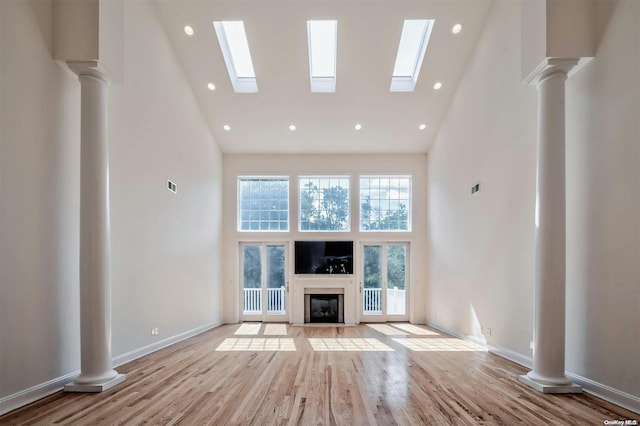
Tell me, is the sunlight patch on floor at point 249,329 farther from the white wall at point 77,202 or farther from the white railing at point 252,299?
the white wall at point 77,202

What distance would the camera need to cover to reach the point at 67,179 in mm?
3818

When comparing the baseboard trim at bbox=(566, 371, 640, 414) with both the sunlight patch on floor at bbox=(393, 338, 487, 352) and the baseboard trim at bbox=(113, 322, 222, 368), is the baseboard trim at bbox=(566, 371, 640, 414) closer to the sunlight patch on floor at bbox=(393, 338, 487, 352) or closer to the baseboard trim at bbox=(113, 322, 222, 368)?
the sunlight patch on floor at bbox=(393, 338, 487, 352)

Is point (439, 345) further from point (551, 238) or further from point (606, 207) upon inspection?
point (606, 207)

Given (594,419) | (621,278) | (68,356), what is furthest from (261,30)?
(594,419)

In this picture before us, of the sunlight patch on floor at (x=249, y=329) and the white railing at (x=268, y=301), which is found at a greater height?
the white railing at (x=268, y=301)

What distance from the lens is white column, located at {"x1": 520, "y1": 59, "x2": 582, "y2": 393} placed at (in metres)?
3.64

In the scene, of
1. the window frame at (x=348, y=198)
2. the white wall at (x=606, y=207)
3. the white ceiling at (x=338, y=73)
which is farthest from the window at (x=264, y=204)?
the white wall at (x=606, y=207)

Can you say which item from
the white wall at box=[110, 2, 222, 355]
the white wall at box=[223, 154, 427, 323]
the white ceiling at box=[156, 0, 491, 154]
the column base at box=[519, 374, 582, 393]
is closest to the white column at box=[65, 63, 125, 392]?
the white wall at box=[110, 2, 222, 355]

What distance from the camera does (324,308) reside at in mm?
8375

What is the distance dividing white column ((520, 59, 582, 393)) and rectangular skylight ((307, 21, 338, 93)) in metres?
3.41

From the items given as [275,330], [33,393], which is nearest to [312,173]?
[275,330]

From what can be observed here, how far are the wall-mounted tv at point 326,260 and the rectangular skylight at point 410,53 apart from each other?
3.74 metres

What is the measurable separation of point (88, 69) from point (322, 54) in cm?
399

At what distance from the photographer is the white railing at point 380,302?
8.42 metres
